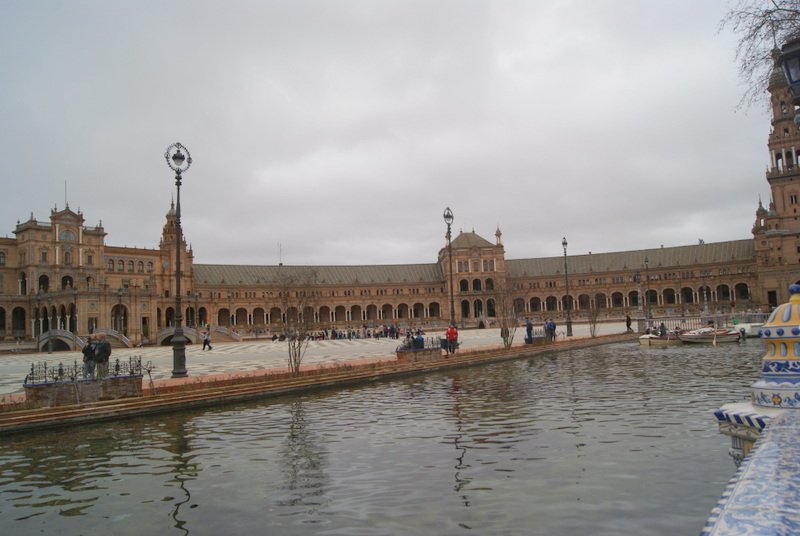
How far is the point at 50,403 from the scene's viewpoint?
15.1 m

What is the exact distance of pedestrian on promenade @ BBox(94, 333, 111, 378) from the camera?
56.0 ft

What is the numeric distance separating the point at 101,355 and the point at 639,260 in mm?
120409

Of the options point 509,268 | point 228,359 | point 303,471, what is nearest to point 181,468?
point 303,471

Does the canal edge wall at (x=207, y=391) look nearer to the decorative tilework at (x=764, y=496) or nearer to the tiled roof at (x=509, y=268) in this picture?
the decorative tilework at (x=764, y=496)

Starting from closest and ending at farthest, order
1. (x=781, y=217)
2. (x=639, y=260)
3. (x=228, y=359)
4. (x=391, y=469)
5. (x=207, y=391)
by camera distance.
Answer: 1. (x=391, y=469)
2. (x=207, y=391)
3. (x=228, y=359)
4. (x=781, y=217)
5. (x=639, y=260)

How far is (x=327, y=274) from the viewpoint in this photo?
126m

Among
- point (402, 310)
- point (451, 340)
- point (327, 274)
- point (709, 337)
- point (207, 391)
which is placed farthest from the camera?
point (402, 310)

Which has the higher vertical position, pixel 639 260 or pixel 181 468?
pixel 639 260

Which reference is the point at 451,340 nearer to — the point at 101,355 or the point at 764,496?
the point at 101,355

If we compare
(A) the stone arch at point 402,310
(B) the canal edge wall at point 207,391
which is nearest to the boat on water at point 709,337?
(B) the canal edge wall at point 207,391

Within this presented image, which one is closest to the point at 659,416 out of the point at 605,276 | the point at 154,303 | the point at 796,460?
the point at 796,460

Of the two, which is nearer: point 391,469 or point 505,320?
point 391,469

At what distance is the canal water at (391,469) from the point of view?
6.96m

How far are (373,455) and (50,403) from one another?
9.96 meters
